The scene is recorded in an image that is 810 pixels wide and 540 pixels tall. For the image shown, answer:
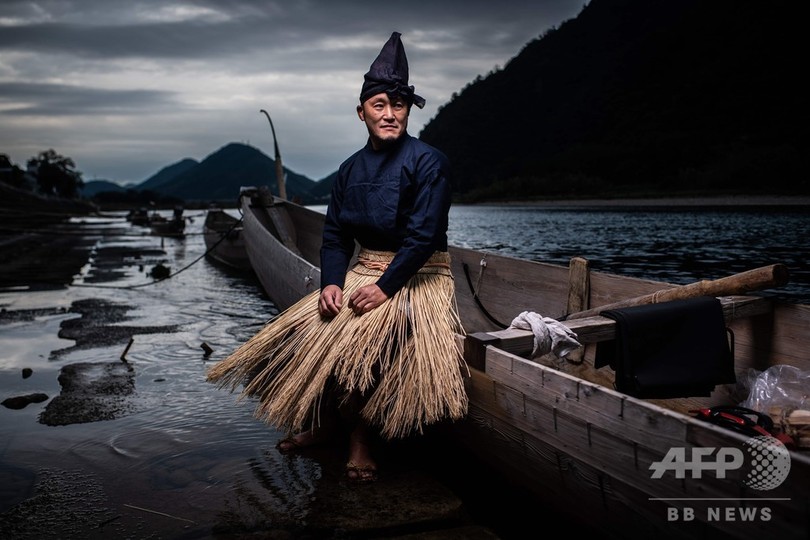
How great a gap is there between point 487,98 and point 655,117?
215ft

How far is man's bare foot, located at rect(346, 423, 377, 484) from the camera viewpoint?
134 inches

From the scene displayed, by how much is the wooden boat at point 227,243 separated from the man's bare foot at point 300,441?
10.4m

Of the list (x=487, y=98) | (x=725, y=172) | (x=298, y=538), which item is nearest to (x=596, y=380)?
(x=298, y=538)

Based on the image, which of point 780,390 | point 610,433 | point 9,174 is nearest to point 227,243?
point 780,390

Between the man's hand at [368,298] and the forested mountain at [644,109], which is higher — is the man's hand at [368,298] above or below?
below

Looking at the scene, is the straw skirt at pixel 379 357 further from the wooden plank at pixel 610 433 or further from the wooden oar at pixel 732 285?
the wooden oar at pixel 732 285

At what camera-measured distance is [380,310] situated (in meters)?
3.11

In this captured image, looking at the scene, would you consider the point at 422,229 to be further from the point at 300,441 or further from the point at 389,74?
the point at 300,441

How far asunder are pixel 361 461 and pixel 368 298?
1079 mm

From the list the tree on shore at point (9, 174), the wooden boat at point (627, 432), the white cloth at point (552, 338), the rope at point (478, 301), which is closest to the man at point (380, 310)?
the wooden boat at point (627, 432)

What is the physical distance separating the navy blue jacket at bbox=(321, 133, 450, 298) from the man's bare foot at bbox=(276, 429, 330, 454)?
118 centimetres

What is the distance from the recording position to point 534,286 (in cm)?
515

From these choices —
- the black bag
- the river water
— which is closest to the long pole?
the river water

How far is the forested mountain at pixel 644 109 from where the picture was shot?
291 feet
